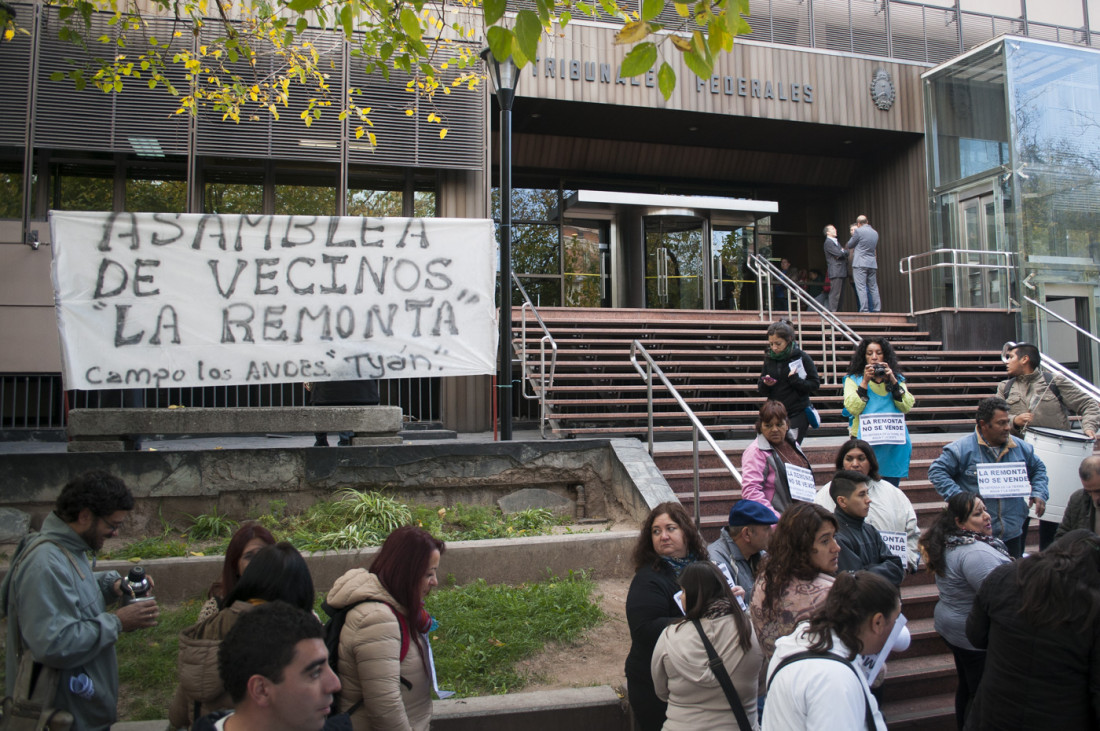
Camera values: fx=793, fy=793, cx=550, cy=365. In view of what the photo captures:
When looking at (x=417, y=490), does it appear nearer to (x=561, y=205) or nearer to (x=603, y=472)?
(x=603, y=472)

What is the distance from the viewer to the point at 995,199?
15.0m

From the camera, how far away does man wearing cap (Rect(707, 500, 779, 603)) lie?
12.8ft

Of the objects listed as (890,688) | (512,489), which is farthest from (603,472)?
(890,688)

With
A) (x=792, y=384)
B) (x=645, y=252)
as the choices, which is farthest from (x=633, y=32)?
(x=645, y=252)

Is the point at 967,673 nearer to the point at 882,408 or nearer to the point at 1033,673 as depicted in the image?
the point at 1033,673

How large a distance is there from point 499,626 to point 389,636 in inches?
94.2

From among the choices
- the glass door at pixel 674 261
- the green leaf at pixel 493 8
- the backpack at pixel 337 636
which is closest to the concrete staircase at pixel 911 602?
the backpack at pixel 337 636

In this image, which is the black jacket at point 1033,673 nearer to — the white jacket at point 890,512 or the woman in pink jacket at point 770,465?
the white jacket at point 890,512

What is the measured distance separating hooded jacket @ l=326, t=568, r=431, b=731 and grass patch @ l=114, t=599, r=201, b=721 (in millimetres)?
1998

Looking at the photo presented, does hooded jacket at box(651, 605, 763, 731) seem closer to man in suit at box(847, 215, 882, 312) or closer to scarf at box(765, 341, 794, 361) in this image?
scarf at box(765, 341, 794, 361)

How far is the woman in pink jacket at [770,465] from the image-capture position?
493 centimetres

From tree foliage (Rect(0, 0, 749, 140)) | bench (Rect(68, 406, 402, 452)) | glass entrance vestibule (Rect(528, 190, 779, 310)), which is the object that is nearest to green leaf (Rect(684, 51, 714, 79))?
bench (Rect(68, 406, 402, 452))

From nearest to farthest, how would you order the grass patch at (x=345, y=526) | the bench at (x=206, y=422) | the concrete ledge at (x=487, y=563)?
the concrete ledge at (x=487, y=563) → the grass patch at (x=345, y=526) → the bench at (x=206, y=422)

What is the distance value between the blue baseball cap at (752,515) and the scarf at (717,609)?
0.86 meters
